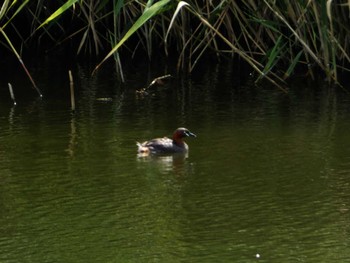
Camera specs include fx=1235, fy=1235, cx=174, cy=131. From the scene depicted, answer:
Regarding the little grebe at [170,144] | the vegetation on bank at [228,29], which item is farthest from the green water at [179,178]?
the vegetation on bank at [228,29]

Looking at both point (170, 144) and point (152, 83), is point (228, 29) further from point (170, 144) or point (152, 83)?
point (170, 144)

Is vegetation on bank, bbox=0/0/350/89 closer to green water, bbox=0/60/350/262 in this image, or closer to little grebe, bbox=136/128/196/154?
green water, bbox=0/60/350/262

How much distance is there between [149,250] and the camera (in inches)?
281

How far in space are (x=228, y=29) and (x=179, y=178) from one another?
452 cm

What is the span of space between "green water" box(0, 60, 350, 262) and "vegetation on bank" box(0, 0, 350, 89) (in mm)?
436

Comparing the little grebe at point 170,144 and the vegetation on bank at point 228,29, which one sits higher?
the vegetation on bank at point 228,29

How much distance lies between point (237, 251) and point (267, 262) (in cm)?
27

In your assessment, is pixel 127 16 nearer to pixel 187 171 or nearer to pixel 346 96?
pixel 346 96

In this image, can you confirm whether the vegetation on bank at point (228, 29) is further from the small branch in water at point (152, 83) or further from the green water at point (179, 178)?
→ the green water at point (179, 178)

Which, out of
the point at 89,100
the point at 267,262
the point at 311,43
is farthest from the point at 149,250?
the point at 311,43

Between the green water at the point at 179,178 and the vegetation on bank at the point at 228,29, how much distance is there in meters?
0.44

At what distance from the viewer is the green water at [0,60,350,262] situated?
7242 mm

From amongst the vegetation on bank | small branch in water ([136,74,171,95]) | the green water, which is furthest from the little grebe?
small branch in water ([136,74,171,95])

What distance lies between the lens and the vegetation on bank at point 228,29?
11.9 meters
